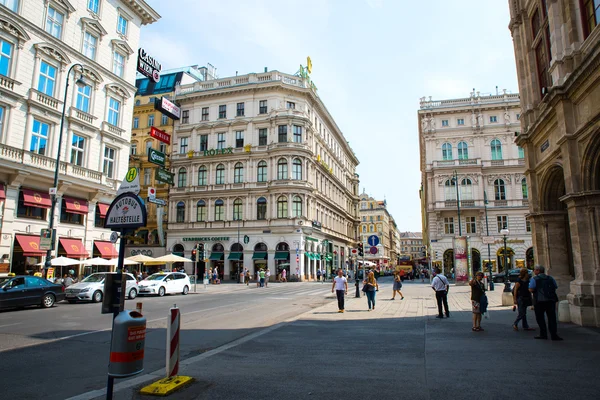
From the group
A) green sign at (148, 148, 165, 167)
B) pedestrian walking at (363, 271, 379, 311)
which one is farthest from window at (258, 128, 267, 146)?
pedestrian walking at (363, 271, 379, 311)

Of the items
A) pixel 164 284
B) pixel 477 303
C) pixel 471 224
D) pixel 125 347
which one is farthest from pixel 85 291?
pixel 471 224

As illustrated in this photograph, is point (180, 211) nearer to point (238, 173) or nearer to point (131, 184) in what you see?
point (238, 173)

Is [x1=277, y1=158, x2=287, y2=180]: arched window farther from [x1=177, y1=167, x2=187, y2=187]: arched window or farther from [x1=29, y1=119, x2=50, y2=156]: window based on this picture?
[x1=29, y1=119, x2=50, y2=156]: window

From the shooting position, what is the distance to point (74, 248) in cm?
2808

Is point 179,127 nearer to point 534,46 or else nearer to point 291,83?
point 291,83

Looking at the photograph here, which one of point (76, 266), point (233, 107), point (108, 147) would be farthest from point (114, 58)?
point (233, 107)

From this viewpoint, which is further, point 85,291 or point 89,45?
point 89,45

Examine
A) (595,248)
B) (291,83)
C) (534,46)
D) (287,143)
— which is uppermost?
(291,83)

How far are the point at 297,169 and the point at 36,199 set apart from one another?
2797cm

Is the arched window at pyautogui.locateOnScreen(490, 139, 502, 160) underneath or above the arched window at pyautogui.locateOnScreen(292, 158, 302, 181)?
above

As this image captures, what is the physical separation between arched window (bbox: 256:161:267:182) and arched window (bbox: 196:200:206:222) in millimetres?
7746

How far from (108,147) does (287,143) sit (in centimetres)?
2098

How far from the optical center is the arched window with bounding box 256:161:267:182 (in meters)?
48.3

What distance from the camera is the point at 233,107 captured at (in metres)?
50.7
